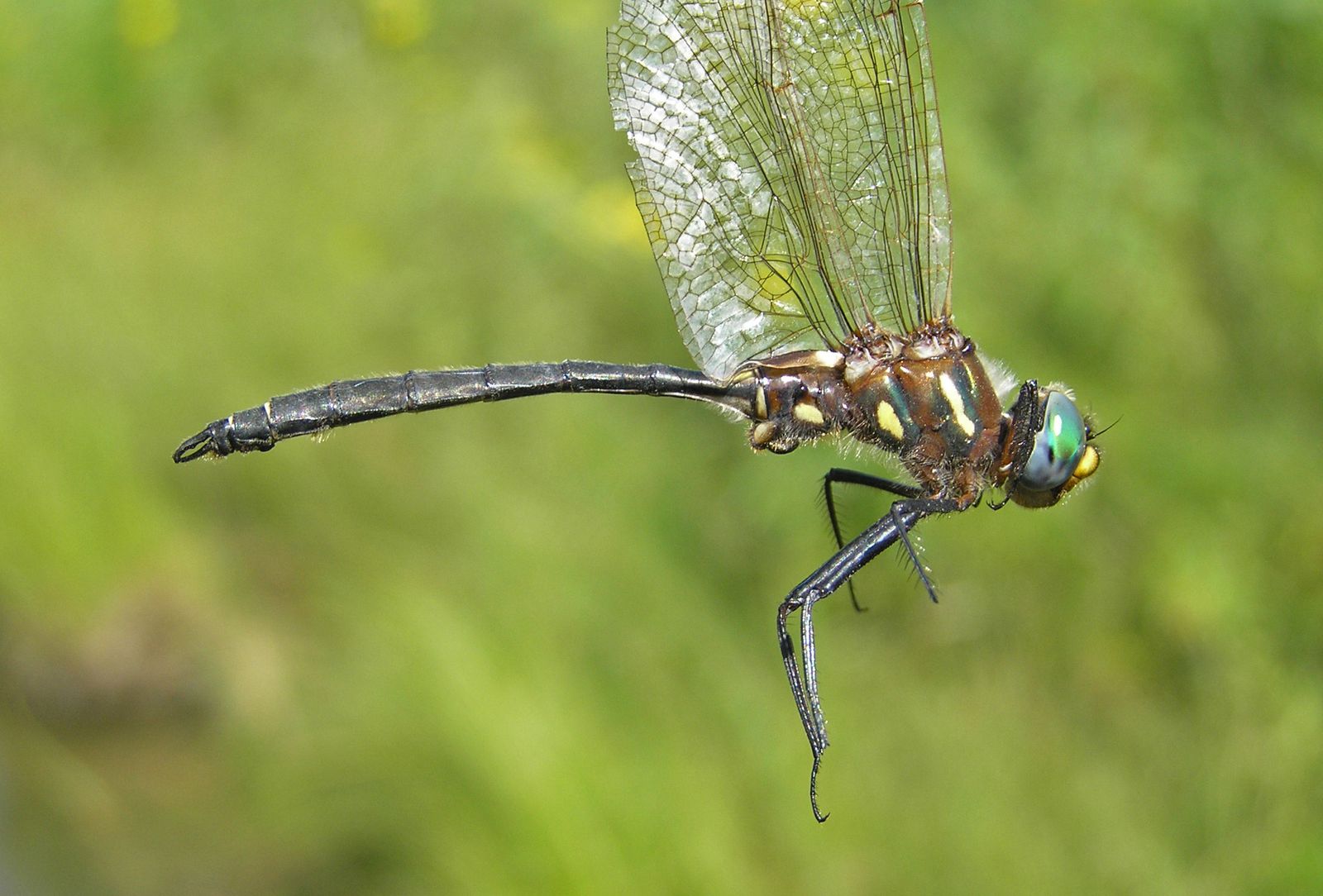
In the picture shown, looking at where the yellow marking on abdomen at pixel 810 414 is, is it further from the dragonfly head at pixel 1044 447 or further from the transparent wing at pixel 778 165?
the dragonfly head at pixel 1044 447

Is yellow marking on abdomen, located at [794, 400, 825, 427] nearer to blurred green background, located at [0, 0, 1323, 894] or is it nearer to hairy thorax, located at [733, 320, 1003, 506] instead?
hairy thorax, located at [733, 320, 1003, 506]

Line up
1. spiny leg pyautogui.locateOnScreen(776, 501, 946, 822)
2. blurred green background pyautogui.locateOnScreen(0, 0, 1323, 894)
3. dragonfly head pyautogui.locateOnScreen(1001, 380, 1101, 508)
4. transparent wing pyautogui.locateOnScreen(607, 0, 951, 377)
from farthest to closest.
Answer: blurred green background pyautogui.locateOnScreen(0, 0, 1323, 894), transparent wing pyautogui.locateOnScreen(607, 0, 951, 377), dragonfly head pyautogui.locateOnScreen(1001, 380, 1101, 508), spiny leg pyautogui.locateOnScreen(776, 501, 946, 822)

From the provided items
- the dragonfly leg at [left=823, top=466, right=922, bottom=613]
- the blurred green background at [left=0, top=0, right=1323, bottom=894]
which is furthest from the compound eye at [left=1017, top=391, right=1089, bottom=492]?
the blurred green background at [left=0, top=0, right=1323, bottom=894]

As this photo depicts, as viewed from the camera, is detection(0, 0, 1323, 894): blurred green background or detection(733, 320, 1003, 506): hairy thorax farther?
detection(0, 0, 1323, 894): blurred green background

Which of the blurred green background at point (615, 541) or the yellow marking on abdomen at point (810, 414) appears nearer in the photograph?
the yellow marking on abdomen at point (810, 414)

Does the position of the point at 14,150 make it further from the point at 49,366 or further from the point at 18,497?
the point at 18,497

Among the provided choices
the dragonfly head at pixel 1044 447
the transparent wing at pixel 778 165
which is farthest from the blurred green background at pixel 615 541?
the dragonfly head at pixel 1044 447

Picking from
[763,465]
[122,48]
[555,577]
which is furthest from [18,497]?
[763,465]
